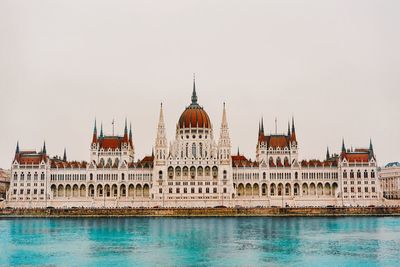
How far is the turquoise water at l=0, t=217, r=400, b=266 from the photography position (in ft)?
193

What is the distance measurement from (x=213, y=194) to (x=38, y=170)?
38776mm

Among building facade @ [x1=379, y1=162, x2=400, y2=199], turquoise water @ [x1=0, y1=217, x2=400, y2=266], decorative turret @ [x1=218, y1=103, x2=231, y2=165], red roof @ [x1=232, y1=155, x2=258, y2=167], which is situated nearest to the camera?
turquoise water @ [x1=0, y1=217, x2=400, y2=266]

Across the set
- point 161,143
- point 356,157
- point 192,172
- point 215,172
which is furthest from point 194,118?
point 356,157

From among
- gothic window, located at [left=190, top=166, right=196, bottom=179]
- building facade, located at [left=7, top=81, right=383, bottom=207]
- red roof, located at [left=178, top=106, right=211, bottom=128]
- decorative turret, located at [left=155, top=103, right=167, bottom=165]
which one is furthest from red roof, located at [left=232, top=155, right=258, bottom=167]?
decorative turret, located at [left=155, top=103, right=167, bottom=165]

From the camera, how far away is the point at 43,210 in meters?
124

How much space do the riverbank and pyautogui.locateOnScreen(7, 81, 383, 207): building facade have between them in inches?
389

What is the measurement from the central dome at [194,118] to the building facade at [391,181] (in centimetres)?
5328

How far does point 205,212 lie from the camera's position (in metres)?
125

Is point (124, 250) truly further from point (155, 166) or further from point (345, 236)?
point (155, 166)

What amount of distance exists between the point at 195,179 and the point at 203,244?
2596 inches

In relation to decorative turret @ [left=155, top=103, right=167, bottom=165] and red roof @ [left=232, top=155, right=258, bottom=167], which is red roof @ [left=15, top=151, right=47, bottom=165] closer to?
decorative turret @ [left=155, top=103, right=167, bottom=165]

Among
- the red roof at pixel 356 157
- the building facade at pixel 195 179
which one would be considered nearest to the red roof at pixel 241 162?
the building facade at pixel 195 179

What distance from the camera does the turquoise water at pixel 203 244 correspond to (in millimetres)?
58875

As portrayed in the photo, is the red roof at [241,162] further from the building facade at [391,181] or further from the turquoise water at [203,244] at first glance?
the building facade at [391,181]
